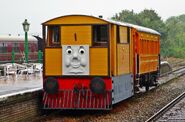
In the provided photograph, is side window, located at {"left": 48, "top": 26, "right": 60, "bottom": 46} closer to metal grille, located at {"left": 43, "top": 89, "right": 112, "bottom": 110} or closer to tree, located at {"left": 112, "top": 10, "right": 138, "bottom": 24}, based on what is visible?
metal grille, located at {"left": 43, "top": 89, "right": 112, "bottom": 110}

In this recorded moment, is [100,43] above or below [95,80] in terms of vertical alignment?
above

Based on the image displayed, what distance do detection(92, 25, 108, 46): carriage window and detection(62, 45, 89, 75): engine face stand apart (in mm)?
509

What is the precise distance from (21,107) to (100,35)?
3.49 m

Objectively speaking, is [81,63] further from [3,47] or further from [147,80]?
[3,47]

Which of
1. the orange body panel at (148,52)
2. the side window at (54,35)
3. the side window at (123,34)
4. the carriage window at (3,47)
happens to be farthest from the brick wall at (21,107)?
the carriage window at (3,47)

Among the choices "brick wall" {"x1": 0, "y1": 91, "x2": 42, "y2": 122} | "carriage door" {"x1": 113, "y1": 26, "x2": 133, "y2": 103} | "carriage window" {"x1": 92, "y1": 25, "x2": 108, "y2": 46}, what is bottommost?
"brick wall" {"x1": 0, "y1": 91, "x2": 42, "y2": 122}

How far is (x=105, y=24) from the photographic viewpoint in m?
15.0

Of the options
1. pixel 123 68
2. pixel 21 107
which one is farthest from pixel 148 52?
pixel 21 107

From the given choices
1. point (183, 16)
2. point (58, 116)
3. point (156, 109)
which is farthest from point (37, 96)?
point (183, 16)

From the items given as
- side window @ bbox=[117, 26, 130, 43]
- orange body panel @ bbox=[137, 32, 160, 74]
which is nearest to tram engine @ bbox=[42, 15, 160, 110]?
side window @ bbox=[117, 26, 130, 43]

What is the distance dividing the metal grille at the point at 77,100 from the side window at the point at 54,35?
1.64 m

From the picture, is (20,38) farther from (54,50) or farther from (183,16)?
(183,16)

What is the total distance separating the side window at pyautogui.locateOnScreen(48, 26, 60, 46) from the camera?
51.5 ft

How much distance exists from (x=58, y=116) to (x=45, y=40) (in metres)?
2.42
